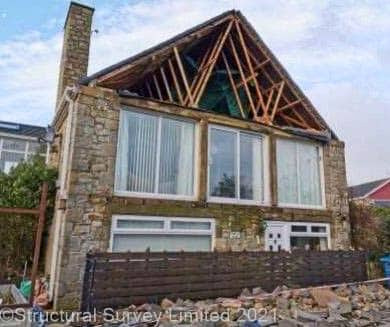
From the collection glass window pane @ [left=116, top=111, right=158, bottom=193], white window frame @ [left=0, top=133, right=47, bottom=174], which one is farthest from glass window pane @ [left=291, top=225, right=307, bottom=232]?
white window frame @ [left=0, top=133, right=47, bottom=174]

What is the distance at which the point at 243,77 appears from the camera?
33.9ft

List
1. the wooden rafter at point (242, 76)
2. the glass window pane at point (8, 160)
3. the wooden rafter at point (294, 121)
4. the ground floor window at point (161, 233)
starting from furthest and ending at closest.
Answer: the glass window pane at point (8, 160) < the wooden rafter at point (294, 121) < the wooden rafter at point (242, 76) < the ground floor window at point (161, 233)

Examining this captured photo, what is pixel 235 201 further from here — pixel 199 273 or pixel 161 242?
pixel 199 273

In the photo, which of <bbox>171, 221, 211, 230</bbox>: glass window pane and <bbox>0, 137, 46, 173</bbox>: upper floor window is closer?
<bbox>171, 221, 211, 230</bbox>: glass window pane

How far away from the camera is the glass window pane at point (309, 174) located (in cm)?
1074

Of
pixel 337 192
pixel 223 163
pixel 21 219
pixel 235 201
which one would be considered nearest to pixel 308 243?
pixel 337 192

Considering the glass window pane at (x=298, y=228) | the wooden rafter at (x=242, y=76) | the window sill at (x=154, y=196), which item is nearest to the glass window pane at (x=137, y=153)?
the window sill at (x=154, y=196)

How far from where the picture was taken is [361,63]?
11219 mm

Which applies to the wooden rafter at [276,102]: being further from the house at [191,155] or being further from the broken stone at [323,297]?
the broken stone at [323,297]

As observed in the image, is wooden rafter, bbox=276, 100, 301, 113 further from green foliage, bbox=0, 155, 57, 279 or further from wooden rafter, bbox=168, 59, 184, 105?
green foliage, bbox=0, 155, 57, 279

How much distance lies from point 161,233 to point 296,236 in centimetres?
431

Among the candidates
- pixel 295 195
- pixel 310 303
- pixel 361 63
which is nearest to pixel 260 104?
pixel 295 195

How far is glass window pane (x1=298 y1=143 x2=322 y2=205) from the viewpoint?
35.2 ft

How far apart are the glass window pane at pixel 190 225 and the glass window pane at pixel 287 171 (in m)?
2.64
